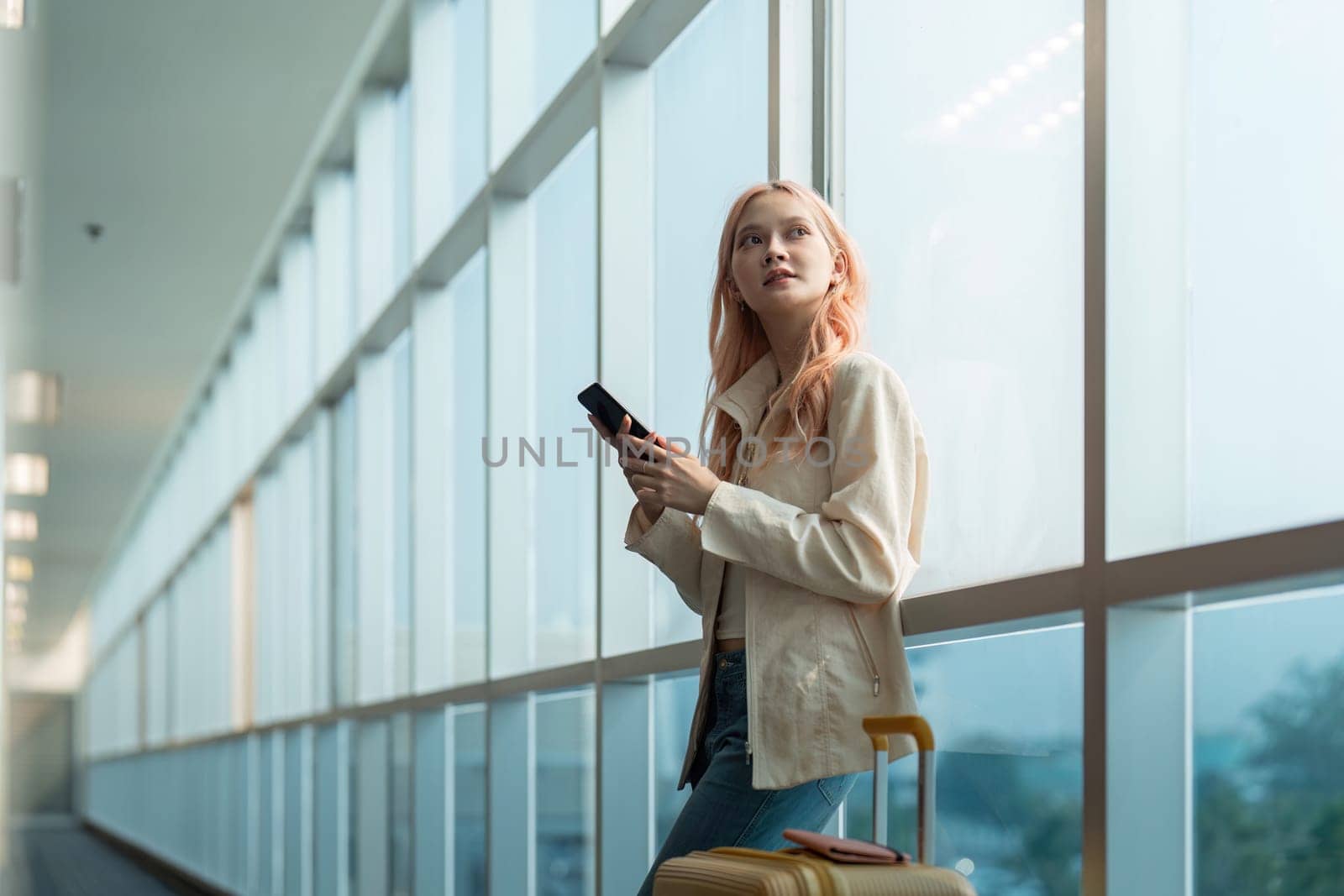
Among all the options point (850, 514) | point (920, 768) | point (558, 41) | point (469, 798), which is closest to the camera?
point (920, 768)

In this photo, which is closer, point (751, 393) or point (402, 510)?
point (751, 393)

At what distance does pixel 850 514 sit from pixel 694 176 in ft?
5.32

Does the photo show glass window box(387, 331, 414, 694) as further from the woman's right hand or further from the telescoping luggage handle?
the telescoping luggage handle

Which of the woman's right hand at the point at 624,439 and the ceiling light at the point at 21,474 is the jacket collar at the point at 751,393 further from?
the ceiling light at the point at 21,474

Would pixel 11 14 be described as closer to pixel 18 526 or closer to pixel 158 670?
pixel 18 526

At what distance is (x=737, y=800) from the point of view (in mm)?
1925

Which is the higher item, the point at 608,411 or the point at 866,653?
the point at 608,411

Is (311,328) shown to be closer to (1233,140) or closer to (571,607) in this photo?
(571,607)

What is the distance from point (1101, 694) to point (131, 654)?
17.1m

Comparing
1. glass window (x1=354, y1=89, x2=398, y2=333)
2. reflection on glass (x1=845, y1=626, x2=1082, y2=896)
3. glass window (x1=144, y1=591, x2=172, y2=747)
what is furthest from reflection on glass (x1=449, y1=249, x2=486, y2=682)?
glass window (x1=144, y1=591, x2=172, y2=747)

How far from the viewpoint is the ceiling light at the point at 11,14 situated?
234 cm

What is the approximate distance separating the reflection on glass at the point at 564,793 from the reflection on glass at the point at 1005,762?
1.63 m

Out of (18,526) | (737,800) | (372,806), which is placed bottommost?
(372,806)

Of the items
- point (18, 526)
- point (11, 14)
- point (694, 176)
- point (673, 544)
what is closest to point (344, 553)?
A: point (18, 526)
